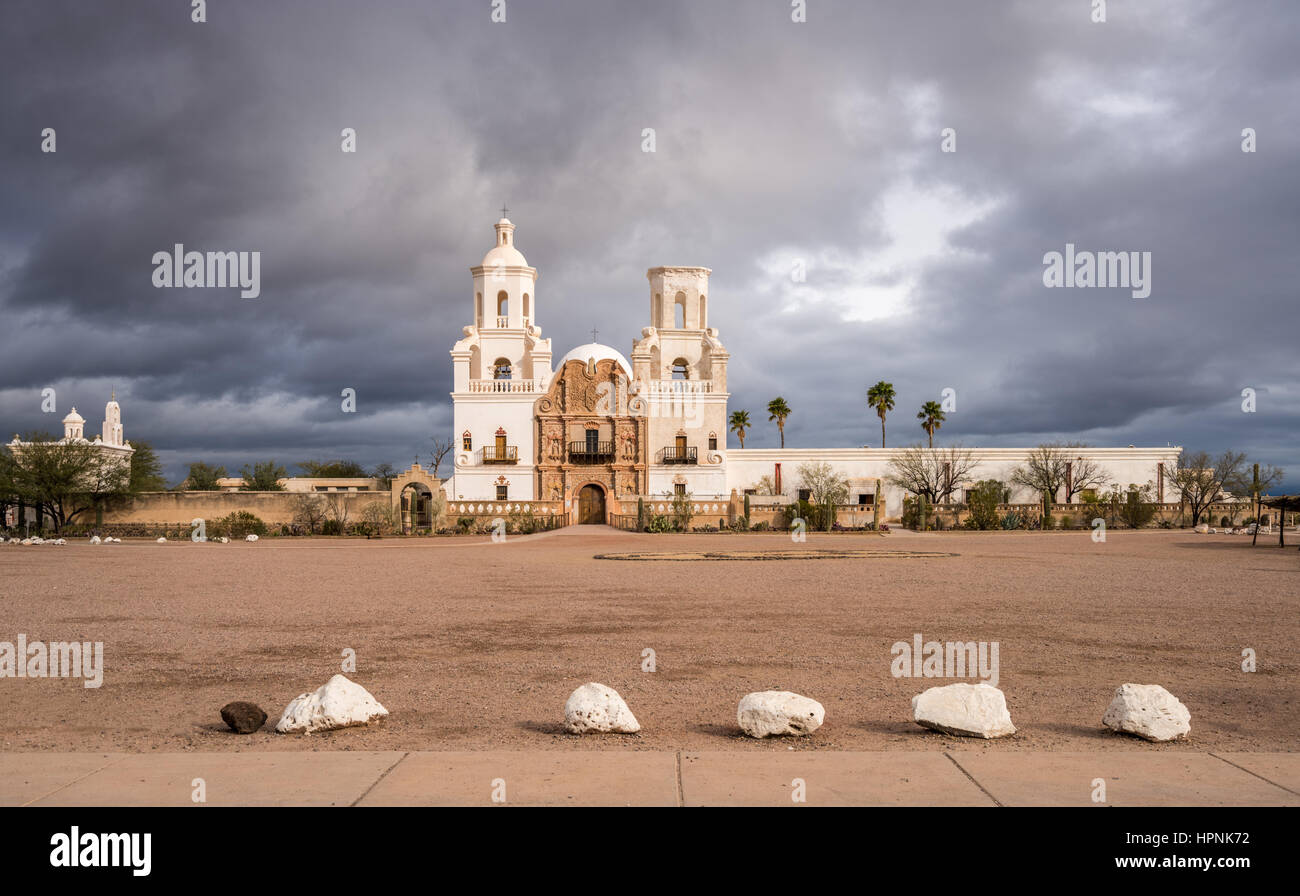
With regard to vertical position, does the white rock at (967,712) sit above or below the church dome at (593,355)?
below

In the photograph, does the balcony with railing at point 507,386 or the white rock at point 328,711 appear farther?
the balcony with railing at point 507,386

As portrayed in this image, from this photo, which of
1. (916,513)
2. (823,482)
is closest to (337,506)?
(823,482)

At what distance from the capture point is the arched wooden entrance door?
5262cm

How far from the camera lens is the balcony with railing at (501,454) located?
170ft

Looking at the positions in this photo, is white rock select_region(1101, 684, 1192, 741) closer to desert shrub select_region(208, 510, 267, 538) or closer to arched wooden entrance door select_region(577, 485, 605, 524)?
desert shrub select_region(208, 510, 267, 538)

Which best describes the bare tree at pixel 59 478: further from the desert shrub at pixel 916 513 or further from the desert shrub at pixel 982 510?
the desert shrub at pixel 982 510

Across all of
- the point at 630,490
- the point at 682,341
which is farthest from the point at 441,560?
the point at 682,341

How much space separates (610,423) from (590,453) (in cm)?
204

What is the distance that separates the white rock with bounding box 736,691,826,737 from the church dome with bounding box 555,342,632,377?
156ft

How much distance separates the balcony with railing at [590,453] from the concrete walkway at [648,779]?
46.7 meters

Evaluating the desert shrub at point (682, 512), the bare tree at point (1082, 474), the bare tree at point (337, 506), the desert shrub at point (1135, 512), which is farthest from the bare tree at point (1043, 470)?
the bare tree at point (337, 506)

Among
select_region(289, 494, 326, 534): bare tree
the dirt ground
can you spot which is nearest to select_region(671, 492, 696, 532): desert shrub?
select_region(289, 494, 326, 534): bare tree

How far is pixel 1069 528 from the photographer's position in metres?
46.5

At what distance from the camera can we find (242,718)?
6402mm
